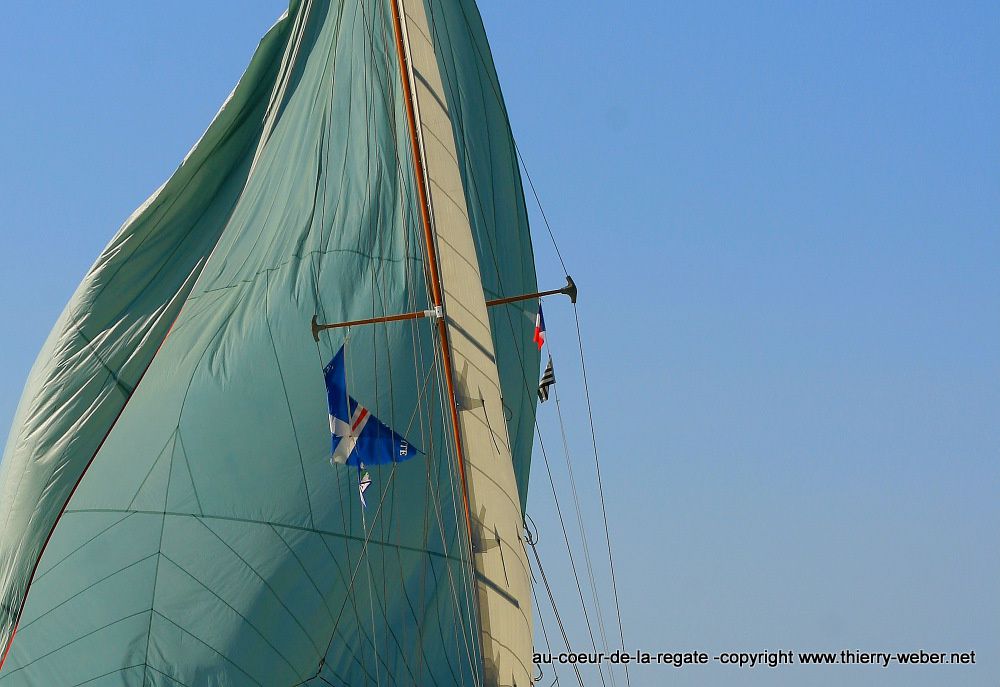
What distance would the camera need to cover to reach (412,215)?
682 inches

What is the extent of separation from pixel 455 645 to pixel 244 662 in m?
2.17

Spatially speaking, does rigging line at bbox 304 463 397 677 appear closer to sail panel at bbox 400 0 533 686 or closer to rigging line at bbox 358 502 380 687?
rigging line at bbox 358 502 380 687

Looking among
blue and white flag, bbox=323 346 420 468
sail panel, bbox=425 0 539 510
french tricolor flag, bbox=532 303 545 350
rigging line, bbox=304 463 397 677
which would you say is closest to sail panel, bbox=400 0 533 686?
blue and white flag, bbox=323 346 420 468

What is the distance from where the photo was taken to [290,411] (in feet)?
53.6

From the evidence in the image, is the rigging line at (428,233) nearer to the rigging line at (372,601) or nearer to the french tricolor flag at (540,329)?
the rigging line at (372,601)

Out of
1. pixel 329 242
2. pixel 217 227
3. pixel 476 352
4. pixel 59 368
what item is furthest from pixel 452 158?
pixel 59 368

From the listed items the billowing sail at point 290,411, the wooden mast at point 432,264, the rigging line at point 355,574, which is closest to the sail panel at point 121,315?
the billowing sail at point 290,411

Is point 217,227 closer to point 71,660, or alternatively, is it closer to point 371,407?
point 371,407

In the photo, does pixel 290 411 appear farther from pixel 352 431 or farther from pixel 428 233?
pixel 428 233

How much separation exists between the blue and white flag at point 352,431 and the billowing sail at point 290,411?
44 centimetres

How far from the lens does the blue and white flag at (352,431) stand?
14680 mm

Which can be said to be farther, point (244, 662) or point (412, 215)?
point (412, 215)

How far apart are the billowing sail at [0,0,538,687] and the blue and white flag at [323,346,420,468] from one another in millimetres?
437

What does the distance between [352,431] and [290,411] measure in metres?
1.75
